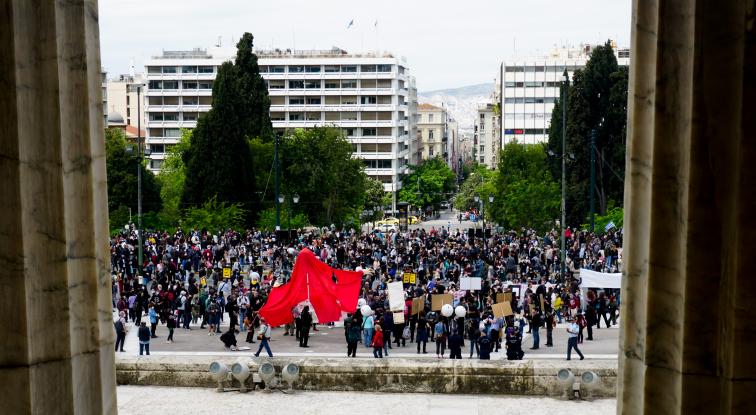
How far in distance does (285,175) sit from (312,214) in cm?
338

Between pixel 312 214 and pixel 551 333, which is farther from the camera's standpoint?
pixel 312 214

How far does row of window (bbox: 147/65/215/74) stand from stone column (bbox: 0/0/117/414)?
358 feet

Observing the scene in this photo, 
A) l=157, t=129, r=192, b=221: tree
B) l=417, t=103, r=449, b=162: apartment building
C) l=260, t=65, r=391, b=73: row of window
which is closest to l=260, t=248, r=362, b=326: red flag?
l=157, t=129, r=192, b=221: tree

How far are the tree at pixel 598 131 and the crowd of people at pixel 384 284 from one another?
25.8 feet

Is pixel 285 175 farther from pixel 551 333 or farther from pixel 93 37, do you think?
pixel 93 37

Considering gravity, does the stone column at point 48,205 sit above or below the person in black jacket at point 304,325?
above

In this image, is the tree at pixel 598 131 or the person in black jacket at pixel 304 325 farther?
the tree at pixel 598 131

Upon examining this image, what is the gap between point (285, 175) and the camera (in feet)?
195

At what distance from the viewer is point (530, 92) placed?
400 feet

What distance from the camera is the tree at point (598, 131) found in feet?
185

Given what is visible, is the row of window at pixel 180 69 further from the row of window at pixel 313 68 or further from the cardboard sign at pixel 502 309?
the cardboard sign at pixel 502 309

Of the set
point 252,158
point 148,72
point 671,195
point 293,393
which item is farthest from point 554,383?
point 148,72

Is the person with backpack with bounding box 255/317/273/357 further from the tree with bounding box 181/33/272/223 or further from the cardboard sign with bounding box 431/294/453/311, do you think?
the tree with bounding box 181/33/272/223

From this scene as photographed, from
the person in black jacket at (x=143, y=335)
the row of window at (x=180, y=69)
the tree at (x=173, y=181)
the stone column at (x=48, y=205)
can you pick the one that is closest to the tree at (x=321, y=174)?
the tree at (x=173, y=181)
